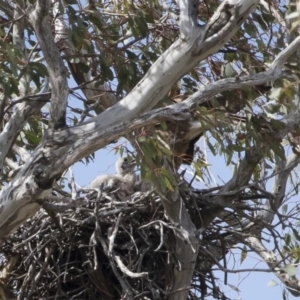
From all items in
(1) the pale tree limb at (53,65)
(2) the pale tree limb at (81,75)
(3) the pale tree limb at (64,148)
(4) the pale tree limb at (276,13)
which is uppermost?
(4) the pale tree limb at (276,13)

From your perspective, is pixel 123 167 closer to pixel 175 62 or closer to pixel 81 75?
pixel 81 75

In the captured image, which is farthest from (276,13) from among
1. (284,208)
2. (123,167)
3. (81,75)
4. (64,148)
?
(64,148)

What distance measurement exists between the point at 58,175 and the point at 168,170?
3.60ft

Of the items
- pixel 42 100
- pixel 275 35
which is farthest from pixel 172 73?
pixel 275 35

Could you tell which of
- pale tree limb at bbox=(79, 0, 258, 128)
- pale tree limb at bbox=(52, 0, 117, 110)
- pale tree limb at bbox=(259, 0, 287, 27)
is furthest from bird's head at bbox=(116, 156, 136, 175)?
pale tree limb at bbox=(79, 0, 258, 128)

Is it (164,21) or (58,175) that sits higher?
(164,21)

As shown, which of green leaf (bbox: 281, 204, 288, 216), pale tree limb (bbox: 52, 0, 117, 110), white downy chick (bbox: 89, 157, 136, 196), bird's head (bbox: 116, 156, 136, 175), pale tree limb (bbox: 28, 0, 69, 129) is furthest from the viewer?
bird's head (bbox: 116, 156, 136, 175)

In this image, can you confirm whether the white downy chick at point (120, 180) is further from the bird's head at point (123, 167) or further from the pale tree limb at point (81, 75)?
the pale tree limb at point (81, 75)

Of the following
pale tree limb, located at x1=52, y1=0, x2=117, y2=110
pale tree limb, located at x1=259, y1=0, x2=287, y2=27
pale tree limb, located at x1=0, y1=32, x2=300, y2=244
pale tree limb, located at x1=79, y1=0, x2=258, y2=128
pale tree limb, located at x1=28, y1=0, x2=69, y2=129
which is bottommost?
pale tree limb, located at x1=0, y1=32, x2=300, y2=244

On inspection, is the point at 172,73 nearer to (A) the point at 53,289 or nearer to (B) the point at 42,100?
(B) the point at 42,100

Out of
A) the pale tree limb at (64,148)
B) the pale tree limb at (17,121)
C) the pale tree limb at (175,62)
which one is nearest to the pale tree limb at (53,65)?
the pale tree limb at (64,148)

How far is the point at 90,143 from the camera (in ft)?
16.6

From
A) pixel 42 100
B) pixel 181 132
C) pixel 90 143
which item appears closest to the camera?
pixel 90 143

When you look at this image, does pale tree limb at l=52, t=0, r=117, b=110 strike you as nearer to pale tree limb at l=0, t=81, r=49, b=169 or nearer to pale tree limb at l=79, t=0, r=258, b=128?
pale tree limb at l=0, t=81, r=49, b=169
